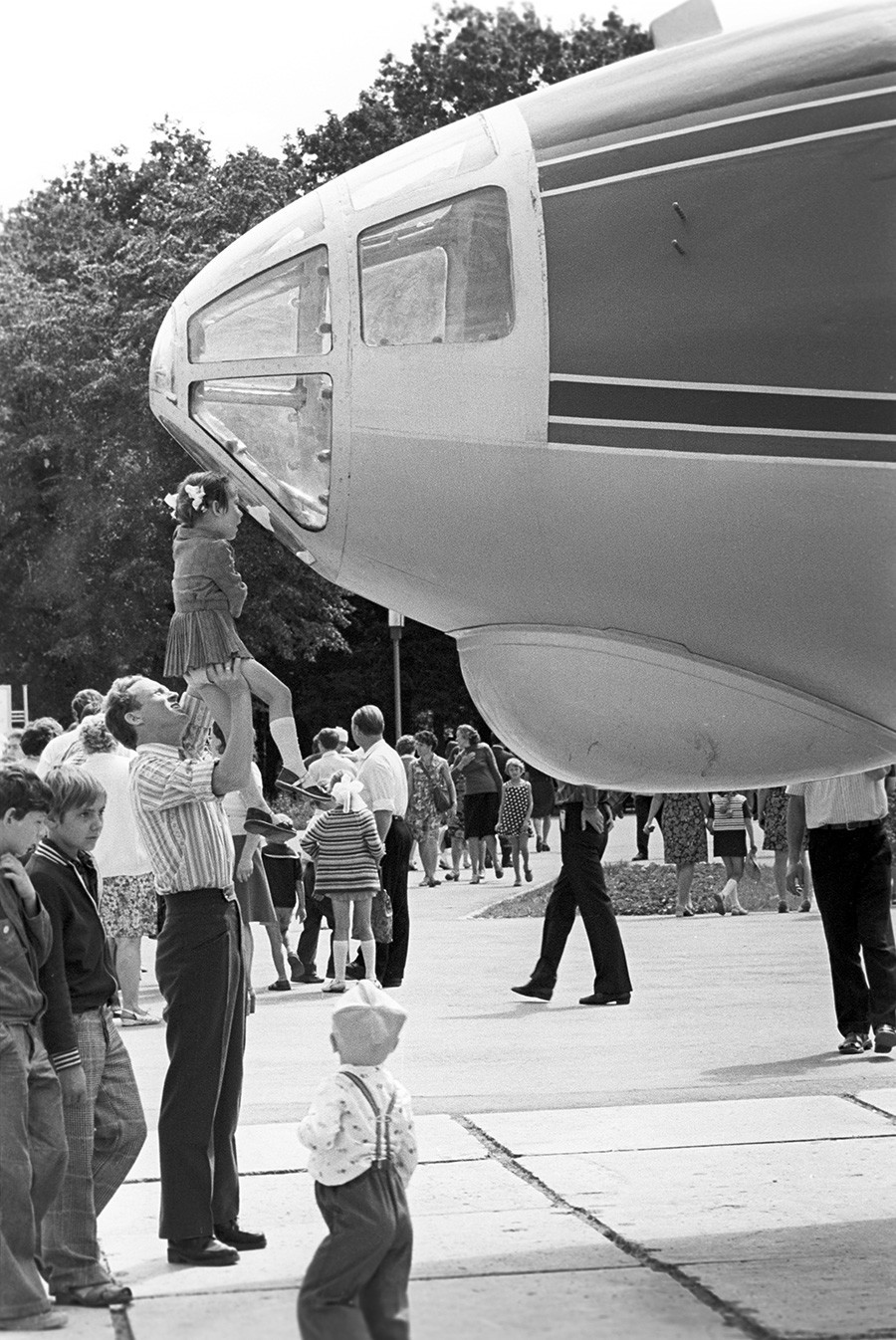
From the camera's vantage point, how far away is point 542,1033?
996 centimetres

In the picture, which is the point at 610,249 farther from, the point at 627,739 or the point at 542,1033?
the point at 542,1033

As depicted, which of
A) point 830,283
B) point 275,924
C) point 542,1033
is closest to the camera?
point 830,283

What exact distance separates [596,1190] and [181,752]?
2027 mm

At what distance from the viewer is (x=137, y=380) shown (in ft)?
117

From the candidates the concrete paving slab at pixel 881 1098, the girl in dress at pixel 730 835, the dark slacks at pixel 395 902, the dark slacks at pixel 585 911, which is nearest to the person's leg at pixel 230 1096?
the concrete paving slab at pixel 881 1098

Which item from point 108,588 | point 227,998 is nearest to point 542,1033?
point 227,998

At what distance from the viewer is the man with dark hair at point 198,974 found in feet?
17.9

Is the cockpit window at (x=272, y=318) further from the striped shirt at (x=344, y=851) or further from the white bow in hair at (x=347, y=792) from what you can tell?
the striped shirt at (x=344, y=851)

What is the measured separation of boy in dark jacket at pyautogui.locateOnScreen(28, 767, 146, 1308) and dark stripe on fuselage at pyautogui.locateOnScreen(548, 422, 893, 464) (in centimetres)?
181

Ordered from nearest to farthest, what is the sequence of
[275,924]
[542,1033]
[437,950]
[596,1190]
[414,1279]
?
[414,1279] → [596,1190] → [542,1033] → [275,924] → [437,950]

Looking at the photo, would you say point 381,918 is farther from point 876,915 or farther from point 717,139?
point 717,139

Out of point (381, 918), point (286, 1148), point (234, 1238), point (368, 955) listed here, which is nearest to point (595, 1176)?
point (286, 1148)

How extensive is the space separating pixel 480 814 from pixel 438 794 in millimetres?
1621

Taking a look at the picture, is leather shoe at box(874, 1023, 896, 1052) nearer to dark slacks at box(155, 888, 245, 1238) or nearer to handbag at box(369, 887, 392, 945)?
handbag at box(369, 887, 392, 945)
